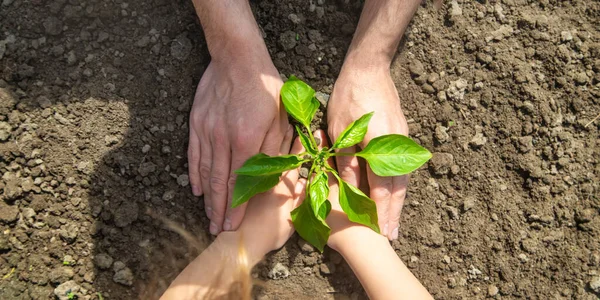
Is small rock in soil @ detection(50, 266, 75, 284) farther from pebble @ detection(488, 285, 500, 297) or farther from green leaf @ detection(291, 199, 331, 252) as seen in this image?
pebble @ detection(488, 285, 500, 297)

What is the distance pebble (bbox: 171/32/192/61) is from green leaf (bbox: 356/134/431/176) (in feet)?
2.05

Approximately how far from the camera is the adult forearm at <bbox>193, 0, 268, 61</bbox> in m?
1.27

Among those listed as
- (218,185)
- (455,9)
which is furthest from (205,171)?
(455,9)

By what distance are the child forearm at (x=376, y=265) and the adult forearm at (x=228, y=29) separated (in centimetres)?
60

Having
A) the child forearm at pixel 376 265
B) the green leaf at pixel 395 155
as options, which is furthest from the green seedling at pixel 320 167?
the child forearm at pixel 376 265

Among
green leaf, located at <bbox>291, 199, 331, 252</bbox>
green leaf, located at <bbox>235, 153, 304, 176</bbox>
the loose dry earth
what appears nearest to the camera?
green leaf, located at <bbox>235, 153, 304, 176</bbox>

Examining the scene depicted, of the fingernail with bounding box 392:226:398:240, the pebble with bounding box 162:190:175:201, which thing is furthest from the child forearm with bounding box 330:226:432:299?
the pebble with bounding box 162:190:175:201

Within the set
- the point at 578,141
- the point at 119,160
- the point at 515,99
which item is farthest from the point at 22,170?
the point at 578,141

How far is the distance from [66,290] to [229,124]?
2.19 ft

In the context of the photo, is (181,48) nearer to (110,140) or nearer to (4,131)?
(110,140)

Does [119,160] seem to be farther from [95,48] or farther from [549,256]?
[549,256]

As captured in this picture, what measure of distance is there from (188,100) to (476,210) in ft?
3.10

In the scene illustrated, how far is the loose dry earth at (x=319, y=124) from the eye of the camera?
1323 millimetres

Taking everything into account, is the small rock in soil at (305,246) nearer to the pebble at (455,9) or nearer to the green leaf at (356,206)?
the green leaf at (356,206)
